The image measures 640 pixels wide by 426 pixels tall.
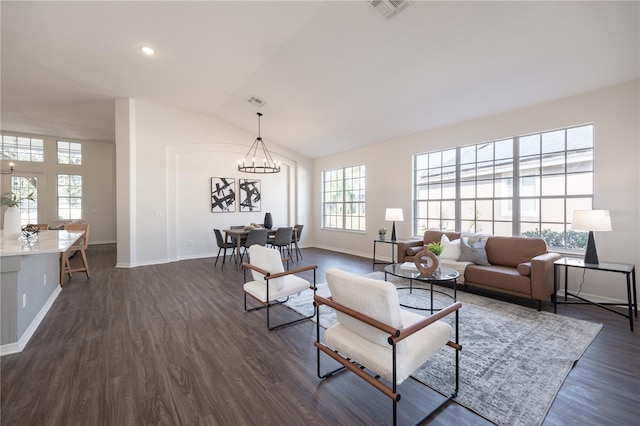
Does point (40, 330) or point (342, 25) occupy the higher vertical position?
point (342, 25)

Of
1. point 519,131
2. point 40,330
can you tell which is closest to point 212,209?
point 40,330

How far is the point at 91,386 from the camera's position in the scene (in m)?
1.98

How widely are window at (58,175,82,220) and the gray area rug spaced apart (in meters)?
9.56

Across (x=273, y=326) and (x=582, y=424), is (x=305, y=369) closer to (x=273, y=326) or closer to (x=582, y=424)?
(x=273, y=326)

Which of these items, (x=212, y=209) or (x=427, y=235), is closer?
(x=427, y=235)

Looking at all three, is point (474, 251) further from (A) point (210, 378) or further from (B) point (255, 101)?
(B) point (255, 101)

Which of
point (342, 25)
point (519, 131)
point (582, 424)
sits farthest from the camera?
point (519, 131)

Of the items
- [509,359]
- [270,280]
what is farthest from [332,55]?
[509,359]

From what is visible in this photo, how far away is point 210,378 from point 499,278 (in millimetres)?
3542

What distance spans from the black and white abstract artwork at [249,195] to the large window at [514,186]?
437cm

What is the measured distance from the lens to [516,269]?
3807 mm

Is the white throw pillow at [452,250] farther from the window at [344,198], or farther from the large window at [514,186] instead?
the window at [344,198]

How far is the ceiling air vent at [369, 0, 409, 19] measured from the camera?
293cm

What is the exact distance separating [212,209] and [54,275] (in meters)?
3.51
